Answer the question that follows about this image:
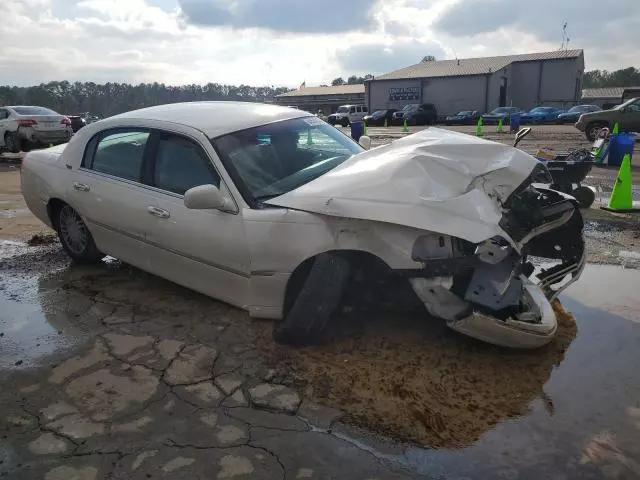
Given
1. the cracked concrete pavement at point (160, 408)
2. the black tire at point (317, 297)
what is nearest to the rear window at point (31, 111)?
the cracked concrete pavement at point (160, 408)

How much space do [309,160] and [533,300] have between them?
1.91m

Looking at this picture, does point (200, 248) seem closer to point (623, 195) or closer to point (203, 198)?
point (203, 198)

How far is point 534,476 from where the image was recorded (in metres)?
2.33

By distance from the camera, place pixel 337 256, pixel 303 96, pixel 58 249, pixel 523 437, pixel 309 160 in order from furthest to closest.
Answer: pixel 303 96, pixel 58 249, pixel 309 160, pixel 337 256, pixel 523 437

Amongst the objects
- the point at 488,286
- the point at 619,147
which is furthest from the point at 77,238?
the point at 619,147

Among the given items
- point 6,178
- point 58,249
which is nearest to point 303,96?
point 6,178

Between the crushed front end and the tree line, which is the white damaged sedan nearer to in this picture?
the crushed front end

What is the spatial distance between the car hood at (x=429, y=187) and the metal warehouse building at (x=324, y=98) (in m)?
60.9

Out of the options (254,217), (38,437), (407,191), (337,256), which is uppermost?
(407,191)

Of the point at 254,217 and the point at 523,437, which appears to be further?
the point at 254,217

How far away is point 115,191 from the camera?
173 inches

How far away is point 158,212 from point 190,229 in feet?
1.26

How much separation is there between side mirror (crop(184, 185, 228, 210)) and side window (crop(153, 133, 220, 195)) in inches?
8.7

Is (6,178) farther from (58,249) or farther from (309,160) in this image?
(309,160)
